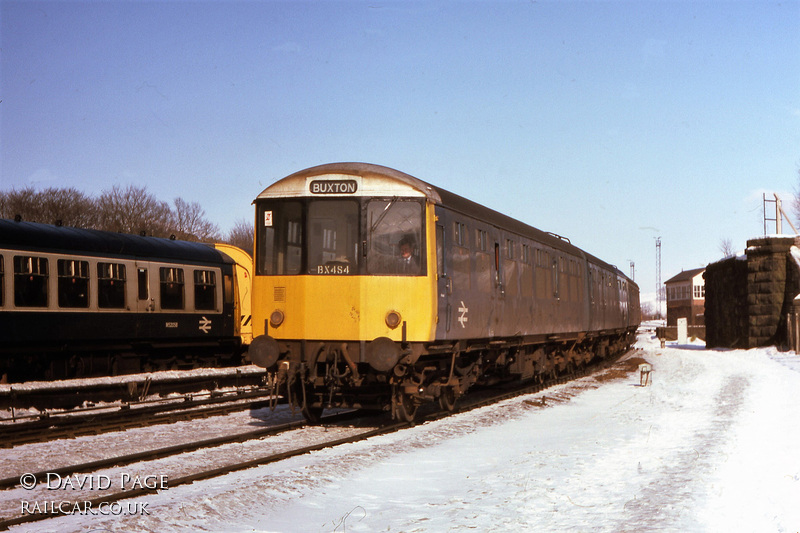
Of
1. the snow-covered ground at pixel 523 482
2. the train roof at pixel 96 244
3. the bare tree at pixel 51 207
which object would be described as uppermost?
the bare tree at pixel 51 207

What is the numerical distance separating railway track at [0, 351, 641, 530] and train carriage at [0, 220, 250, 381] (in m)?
7.31

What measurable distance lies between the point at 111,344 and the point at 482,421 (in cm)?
1004

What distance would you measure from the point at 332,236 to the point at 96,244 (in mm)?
9244

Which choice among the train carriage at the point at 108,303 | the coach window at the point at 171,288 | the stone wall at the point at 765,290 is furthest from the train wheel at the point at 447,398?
the stone wall at the point at 765,290

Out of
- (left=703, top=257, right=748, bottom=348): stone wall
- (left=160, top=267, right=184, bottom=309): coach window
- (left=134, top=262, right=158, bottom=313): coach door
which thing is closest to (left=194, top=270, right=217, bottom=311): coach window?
(left=160, top=267, right=184, bottom=309): coach window

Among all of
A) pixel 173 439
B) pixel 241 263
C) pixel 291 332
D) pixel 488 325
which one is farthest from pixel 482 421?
Answer: pixel 241 263

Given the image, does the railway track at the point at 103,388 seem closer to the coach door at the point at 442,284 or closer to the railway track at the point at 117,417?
the railway track at the point at 117,417

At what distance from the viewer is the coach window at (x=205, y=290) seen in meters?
22.2

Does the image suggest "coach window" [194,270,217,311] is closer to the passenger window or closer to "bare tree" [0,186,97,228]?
the passenger window

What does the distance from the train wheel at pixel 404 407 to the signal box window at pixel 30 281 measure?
28.9 ft

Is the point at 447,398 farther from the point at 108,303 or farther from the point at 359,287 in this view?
the point at 108,303

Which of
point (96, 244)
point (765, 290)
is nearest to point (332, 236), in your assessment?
point (96, 244)

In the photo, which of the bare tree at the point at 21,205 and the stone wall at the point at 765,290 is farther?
the bare tree at the point at 21,205

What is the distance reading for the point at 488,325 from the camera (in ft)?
47.3
